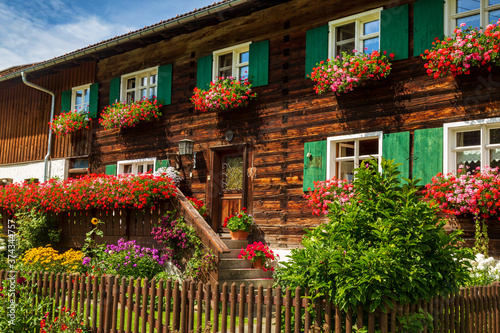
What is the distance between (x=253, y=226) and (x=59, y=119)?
769cm

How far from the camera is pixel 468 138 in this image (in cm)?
882

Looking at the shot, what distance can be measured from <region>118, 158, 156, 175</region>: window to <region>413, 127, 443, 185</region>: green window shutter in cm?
691

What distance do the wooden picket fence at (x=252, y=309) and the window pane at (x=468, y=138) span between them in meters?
3.34

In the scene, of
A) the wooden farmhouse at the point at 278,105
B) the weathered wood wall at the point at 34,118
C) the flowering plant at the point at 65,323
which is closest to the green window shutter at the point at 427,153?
the wooden farmhouse at the point at 278,105

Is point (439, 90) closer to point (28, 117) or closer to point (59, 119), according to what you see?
point (59, 119)

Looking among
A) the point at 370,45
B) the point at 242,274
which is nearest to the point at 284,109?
the point at 370,45

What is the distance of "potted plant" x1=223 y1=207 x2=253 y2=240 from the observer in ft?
35.8

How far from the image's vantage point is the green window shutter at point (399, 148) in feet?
30.1

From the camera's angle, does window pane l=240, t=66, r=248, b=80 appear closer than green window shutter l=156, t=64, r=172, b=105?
Yes

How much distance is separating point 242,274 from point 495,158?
184 inches

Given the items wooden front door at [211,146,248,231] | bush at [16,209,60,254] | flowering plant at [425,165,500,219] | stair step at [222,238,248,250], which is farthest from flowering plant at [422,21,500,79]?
bush at [16,209,60,254]

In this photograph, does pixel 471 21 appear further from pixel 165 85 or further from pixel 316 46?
pixel 165 85

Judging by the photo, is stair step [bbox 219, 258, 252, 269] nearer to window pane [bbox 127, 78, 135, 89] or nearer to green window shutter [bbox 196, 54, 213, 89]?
green window shutter [bbox 196, 54, 213, 89]

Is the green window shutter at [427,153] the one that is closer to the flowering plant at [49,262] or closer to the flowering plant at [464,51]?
Answer: the flowering plant at [464,51]
